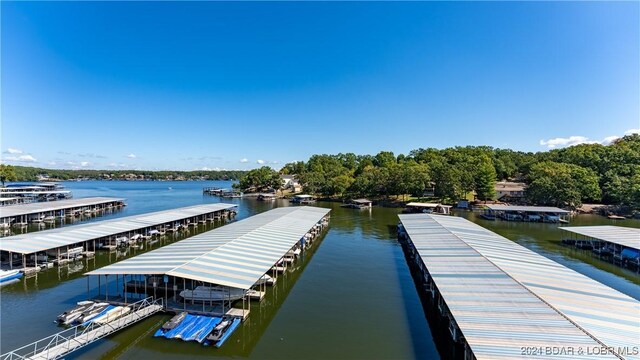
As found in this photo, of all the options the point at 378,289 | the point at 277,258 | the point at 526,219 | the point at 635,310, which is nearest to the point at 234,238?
the point at 277,258

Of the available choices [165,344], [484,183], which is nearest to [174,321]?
[165,344]

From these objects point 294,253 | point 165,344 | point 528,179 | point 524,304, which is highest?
point 528,179

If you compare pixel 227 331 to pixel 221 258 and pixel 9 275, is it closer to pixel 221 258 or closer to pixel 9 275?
pixel 221 258

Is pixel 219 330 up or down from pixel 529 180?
down

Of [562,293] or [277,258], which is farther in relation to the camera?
[277,258]

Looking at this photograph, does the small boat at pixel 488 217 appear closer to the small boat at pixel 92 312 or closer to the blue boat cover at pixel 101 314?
the blue boat cover at pixel 101 314

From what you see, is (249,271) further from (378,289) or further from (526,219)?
(526,219)
